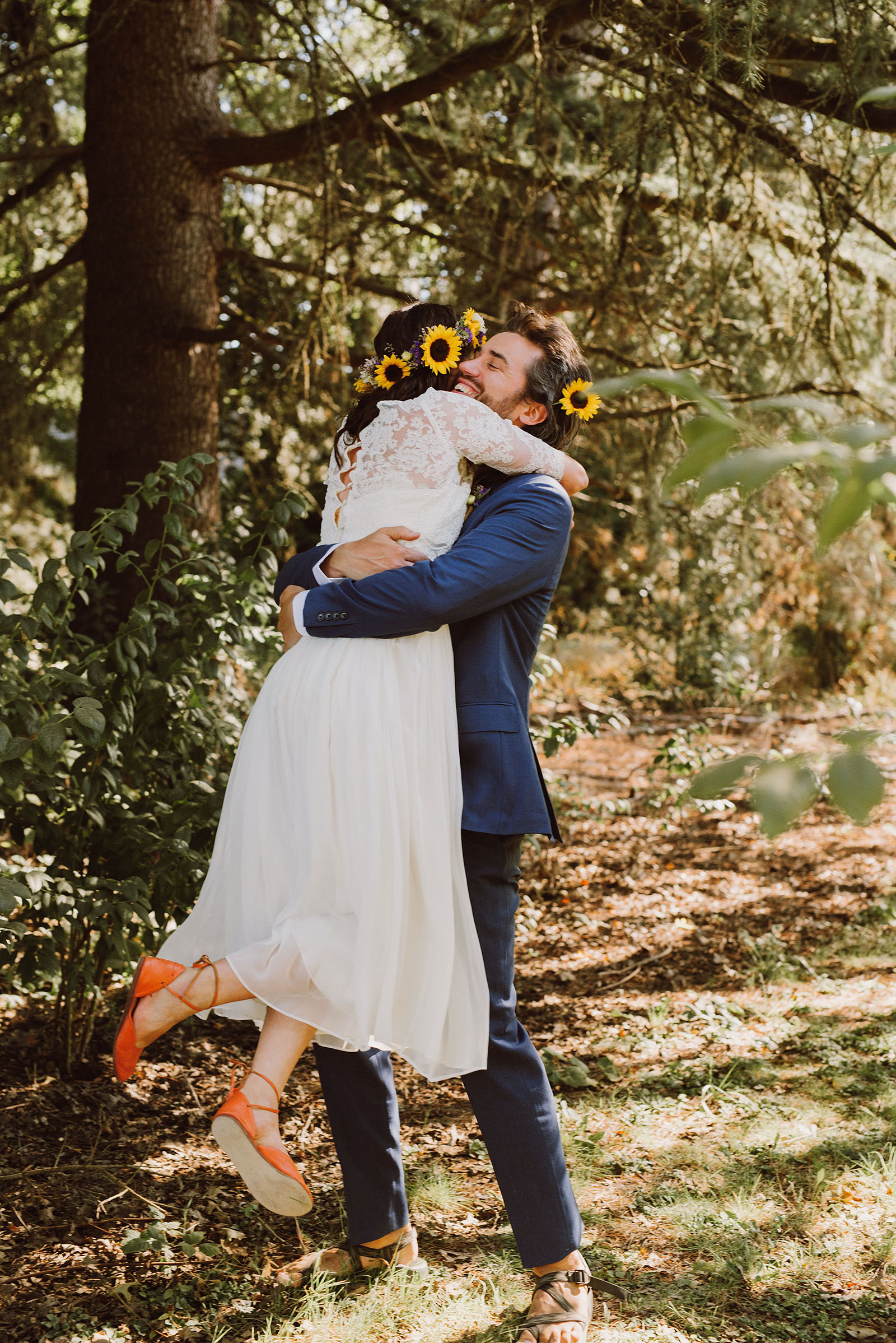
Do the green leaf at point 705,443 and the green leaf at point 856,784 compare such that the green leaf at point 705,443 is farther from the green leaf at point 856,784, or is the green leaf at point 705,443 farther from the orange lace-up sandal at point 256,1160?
the orange lace-up sandal at point 256,1160

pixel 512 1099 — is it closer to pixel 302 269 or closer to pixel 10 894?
pixel 10 894

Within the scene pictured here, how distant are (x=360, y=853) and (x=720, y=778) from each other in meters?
1.15

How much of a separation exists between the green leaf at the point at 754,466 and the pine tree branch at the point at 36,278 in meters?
4.40

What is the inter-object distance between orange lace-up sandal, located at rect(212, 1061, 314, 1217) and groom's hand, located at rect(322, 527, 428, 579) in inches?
35.4

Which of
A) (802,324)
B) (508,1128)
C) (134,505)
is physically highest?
(802,324)

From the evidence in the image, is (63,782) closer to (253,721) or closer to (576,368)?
(253,721)

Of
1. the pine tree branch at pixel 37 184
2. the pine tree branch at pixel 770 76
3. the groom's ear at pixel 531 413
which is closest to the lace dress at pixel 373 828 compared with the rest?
the groom's ear at pixel 531 413

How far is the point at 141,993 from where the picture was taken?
6.14 ft

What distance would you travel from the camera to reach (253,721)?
206 centimetres

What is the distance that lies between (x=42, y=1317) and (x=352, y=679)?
125 cm

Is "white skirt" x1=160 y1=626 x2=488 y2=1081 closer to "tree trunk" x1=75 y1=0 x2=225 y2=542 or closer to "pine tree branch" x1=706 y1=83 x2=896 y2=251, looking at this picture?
"tree trunk" x1=75 y1=0 x2=225 y2=542

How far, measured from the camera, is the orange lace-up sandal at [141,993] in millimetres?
1850

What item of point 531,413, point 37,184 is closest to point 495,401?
point 531,413

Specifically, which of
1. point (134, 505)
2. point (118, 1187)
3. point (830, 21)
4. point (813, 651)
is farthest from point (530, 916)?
point (813, 651)
